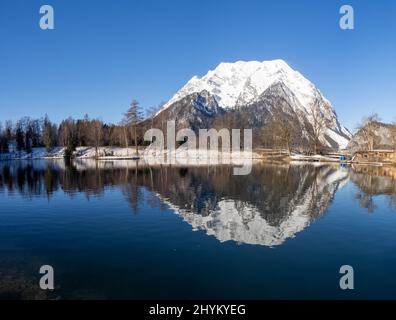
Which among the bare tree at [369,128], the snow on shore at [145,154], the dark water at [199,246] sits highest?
the bare tree at [369,128]

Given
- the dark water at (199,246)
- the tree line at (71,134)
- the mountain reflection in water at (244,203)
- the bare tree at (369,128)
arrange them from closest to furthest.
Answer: the dark water at (199,246), the mountain reflection in water at (244,203), the bare tree at (369,128), the tree line at (71,134)

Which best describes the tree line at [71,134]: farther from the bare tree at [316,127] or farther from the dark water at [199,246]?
the dark water at [199,246]

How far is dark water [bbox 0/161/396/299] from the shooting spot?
41.4 ft

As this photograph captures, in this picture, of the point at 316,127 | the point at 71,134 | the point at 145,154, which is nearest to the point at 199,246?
the point at 316,127

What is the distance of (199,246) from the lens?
1747cm

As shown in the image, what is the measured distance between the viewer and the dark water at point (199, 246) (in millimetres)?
12633

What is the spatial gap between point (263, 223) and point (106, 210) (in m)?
12.9

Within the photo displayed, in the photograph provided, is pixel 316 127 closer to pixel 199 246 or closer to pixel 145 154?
pixel 145 154

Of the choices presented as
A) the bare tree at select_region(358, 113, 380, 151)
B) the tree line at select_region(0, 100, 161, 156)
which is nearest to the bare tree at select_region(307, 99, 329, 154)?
the bare tree at select_region(358, 113, 380, 151)

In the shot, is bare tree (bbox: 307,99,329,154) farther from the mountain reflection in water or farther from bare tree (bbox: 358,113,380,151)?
the mountain reflection in water

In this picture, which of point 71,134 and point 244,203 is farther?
point 71,134

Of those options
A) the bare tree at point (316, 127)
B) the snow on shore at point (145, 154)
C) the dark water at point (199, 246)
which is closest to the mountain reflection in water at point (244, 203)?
the dark water at point (199, 246)
